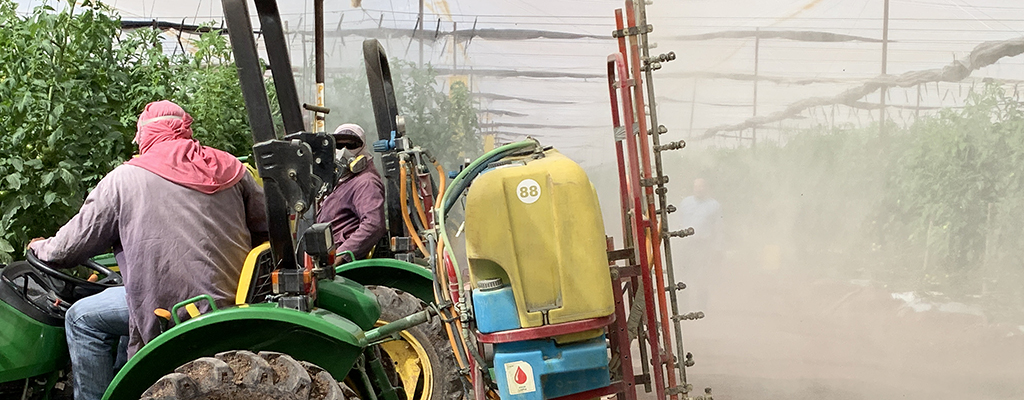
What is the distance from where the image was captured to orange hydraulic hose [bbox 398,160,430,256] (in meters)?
5.24

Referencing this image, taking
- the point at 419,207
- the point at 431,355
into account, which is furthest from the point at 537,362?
the point at 419,207

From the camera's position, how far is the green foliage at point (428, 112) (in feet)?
33.8

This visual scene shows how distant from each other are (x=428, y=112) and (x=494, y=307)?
24.8ft

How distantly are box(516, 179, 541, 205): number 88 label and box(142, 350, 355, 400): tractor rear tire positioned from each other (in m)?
0.85

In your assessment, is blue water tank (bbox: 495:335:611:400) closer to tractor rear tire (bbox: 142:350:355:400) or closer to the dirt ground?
tractor rear tire (bbox: 142:350:355:400)

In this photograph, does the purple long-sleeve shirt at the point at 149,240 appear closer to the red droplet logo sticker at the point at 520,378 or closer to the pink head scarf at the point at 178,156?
the pink head scarf at the point at 178,156

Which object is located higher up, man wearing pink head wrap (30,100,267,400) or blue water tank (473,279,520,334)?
man wearing pink head wrap (30,100,267,400)

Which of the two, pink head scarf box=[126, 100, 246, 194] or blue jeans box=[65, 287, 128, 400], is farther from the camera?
blue jeans box=[65, 287, 128, 400]

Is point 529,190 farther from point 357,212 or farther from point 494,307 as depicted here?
point 357,212

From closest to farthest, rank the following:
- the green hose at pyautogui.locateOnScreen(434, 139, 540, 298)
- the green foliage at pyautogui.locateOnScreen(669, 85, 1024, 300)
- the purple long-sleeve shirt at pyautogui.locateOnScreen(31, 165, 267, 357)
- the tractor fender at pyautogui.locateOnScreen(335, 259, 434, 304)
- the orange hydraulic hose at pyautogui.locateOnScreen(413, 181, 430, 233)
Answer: the purple long-sleeve shirt at pyautogui.locateOnScreen(31, 165, 267, 357) < the green hose at pyautogui.locateOnScreen(434, 139, 540, 298) < the tractor fender at pyautogui.locateOnScreen(335, 259, 434, 304) < the orange hydraulic hose at pyautogui.locateOnScreen(413, 181, 430, 233) < the green foliage at pyautogui.locateOnScreen(669, 85, 1024, 300)

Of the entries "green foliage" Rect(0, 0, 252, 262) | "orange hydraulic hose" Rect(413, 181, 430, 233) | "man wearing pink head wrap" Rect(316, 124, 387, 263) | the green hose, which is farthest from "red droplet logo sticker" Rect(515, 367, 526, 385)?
"green foliage" Rect(0, 0, 252, 262)

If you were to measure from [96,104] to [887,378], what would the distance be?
4.82m

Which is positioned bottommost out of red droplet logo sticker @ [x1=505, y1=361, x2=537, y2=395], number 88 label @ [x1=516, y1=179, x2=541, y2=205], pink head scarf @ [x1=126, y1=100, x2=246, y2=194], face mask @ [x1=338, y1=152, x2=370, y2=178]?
red droplet logo sticker @ [x1=505, y1=361, x2=537, y2=395]

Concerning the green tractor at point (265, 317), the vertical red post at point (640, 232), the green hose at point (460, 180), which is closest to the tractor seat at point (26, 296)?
the green tractor at point (265, 317)
